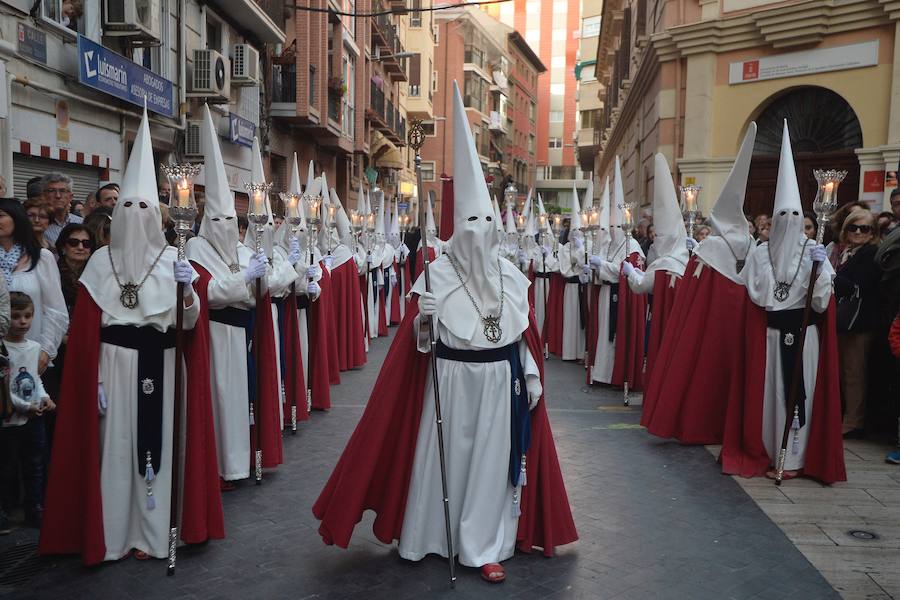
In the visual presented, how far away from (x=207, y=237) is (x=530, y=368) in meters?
2.57

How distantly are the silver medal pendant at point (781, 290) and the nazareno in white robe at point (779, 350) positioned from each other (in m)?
0.02

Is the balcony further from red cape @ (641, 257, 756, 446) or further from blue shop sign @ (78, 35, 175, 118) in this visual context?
red cape @ (641, 257, 756, 446)

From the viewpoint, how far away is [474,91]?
5491 cm

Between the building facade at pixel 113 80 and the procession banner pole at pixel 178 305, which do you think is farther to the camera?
the building facade at pixel 113 80

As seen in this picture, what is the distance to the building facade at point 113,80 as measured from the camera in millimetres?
10586

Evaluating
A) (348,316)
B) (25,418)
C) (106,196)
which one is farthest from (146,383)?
(348,316)

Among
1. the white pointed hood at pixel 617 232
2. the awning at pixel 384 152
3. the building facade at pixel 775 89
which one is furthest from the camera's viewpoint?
the awning at pixel 384 152

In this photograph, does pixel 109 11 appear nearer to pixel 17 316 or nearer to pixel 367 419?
pixel 17 316

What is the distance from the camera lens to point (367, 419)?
15.0 ft

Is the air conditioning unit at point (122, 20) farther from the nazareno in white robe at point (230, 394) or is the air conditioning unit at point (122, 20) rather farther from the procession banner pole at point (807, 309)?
the procession banner pole at point (807, 309)

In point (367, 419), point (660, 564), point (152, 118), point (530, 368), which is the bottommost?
point (660, 564)

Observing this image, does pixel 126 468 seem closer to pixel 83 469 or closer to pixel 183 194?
pixel 83 469

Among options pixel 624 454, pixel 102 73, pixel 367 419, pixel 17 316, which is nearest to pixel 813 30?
pixel 624 454

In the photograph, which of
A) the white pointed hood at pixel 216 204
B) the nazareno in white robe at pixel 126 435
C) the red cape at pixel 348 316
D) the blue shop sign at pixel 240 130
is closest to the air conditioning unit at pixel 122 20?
the blue shop sign at pixel 240 130
